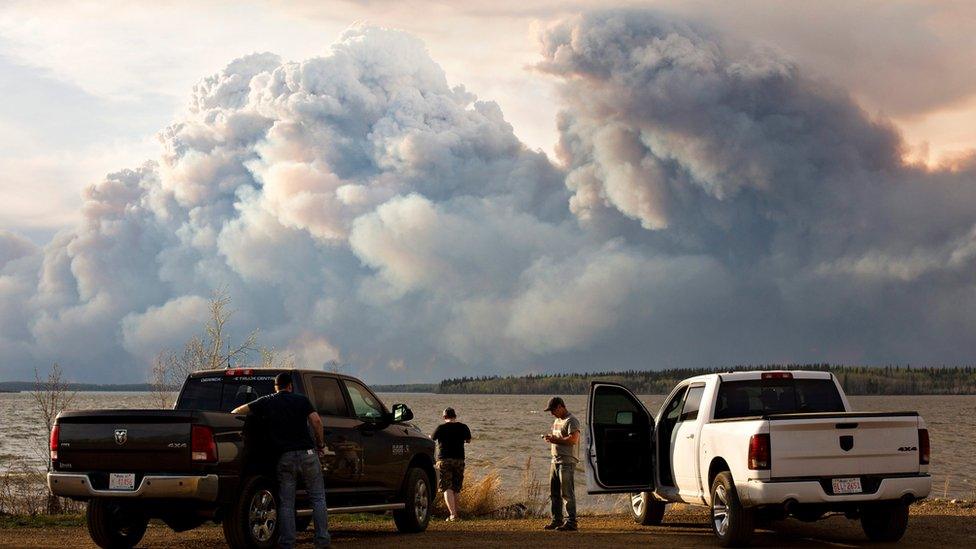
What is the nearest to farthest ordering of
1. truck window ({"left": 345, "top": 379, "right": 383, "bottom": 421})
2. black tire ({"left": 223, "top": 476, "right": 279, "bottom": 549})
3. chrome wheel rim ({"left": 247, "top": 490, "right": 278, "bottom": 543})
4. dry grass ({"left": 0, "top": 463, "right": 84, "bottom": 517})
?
black tire ({"left": 223, "top": 476, "right": 279, "bottom": 549}) < chrome wheel rim ({"left": 247, "top": 490, "right": 278, "bottom": 543}) < truck window ({"left": 345, "top": 379, "right": 383, "bottom": 421}) < dry grass ({"left": 0, "top": 463, "right": 84, "bottom": 517})

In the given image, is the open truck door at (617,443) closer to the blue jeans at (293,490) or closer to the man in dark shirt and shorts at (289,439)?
the blue jeans at (293,490)

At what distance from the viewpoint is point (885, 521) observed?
14352mm

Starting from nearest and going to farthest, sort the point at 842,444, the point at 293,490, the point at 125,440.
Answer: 1. the point at 125,440
2. the point at 293,490
3. the point at 842,444

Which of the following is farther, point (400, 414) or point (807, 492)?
point (400, 414)

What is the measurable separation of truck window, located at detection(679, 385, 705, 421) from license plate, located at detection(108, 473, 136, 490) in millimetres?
6858

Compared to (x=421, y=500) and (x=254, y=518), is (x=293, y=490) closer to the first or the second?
(x=254, y=518)

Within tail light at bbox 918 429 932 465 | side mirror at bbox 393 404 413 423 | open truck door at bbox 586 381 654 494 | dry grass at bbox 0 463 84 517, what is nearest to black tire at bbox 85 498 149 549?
side mirror at bbox 393 404 413 423

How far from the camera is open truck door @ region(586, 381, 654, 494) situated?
15.9m

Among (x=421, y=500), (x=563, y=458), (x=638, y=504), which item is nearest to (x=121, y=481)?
(x=421, y=500)

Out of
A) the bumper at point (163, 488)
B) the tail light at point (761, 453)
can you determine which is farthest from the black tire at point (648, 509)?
the bumper at point (163, 488)

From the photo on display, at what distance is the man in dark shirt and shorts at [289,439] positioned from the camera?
12680 mm

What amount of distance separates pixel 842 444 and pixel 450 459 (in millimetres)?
8074

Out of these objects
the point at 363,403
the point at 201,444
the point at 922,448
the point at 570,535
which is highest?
the point at 363,403

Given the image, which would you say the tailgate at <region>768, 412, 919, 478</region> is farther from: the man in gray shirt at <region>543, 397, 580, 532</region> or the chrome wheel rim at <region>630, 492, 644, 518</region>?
the chrome wheel rim at <region>630, 492, 644, 518</region>
